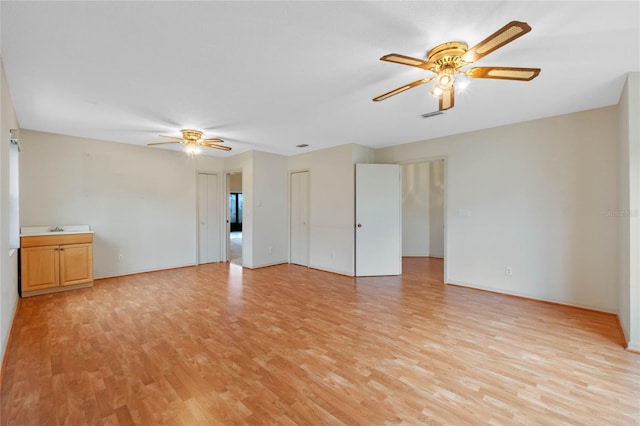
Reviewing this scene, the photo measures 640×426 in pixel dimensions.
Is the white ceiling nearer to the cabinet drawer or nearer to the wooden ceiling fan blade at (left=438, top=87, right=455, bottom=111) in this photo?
the wooden ceiling fan blade at (left=438, top=87, right=455, bottom=111)

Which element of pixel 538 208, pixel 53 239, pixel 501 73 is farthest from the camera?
pixel 53 239

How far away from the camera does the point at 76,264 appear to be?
427 cm

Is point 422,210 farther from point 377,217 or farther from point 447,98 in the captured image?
point 447,98

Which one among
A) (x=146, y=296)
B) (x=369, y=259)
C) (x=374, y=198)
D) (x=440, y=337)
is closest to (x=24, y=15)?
(x=146, y=296)

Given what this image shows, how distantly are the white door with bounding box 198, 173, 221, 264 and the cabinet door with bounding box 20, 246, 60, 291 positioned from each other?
247cm

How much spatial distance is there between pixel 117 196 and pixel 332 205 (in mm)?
4078

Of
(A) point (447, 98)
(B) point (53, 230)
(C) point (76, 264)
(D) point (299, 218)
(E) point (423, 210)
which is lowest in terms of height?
(C) point (76, 264)

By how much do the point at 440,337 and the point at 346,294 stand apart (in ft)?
5.24

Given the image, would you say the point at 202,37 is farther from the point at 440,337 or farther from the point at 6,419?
the point at 440,337

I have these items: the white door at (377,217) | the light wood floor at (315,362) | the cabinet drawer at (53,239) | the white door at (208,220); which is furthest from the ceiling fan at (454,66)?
the white door at (208,220)

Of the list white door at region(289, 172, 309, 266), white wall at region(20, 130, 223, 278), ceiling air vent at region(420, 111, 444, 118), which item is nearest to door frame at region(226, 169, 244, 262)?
white wall at region(20, 130, 223, 278)

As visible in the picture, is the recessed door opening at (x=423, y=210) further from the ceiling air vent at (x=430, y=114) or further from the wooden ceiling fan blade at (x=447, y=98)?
the wooden ceiling fan blade at (x=447, y=98)

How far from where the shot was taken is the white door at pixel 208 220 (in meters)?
6.27

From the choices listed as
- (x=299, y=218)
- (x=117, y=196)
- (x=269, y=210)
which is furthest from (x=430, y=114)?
(x=117, y=196)
